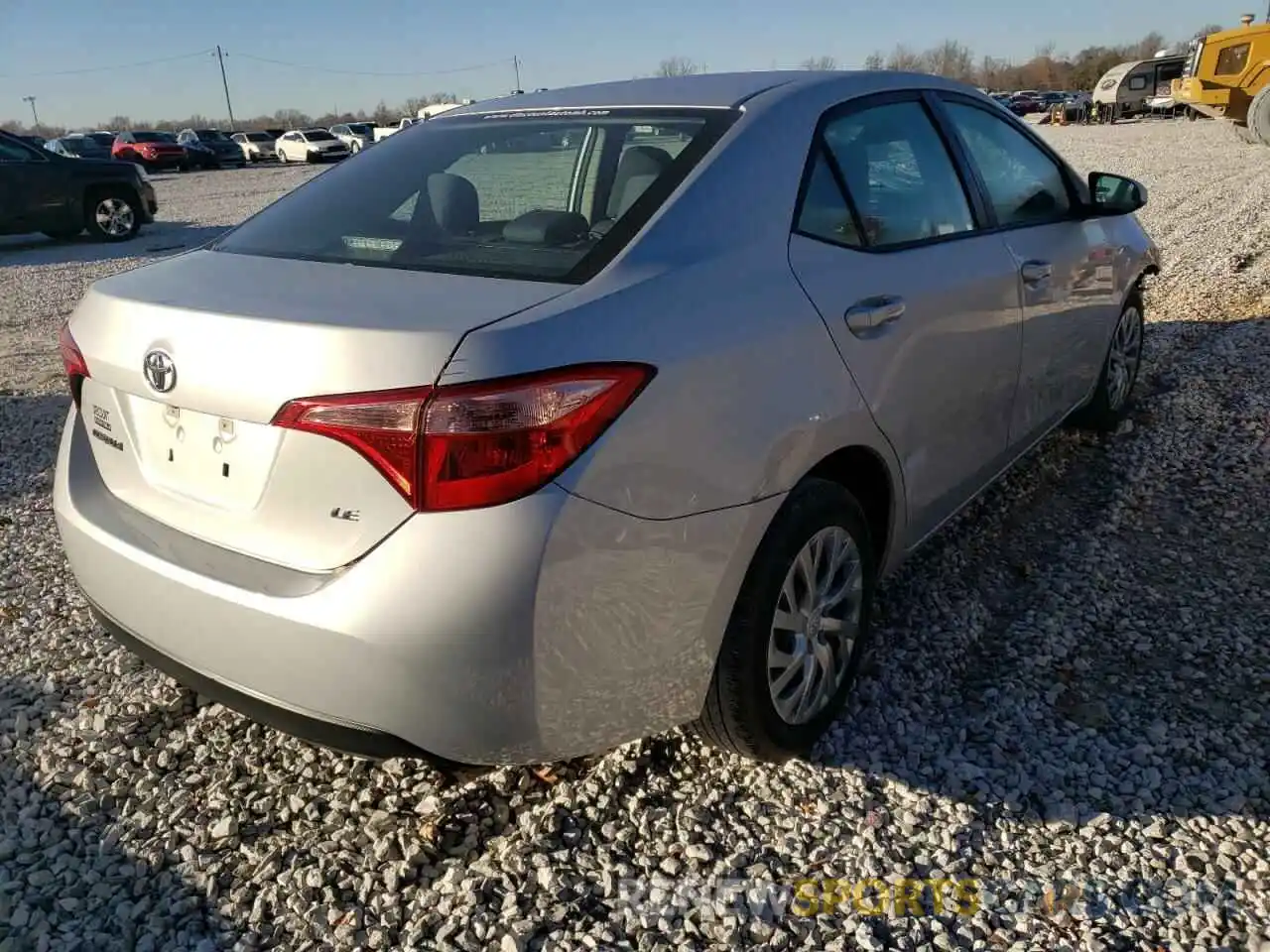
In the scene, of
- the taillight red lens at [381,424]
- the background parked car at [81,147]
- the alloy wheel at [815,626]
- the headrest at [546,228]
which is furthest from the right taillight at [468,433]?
the background parked car at [81,147]

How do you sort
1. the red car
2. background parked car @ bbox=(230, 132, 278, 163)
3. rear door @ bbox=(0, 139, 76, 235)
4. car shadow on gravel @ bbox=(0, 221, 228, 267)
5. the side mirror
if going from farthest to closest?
background parked car @ bbox=(230, 132, 278, 163) → the red car → rear door @ bbox=(0, 139, 76, 235) → car shadow on gravel @ bbox=(0, 221, 228, 267) → the side mirror

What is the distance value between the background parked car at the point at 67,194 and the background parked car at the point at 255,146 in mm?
28717

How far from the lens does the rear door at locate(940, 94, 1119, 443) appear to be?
3.36 meters

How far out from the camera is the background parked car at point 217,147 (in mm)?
37312

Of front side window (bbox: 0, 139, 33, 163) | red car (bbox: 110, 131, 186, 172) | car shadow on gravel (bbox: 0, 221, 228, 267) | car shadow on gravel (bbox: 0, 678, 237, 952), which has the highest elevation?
front side window (bbox: 0, 139, 33, 163)

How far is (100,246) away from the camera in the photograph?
14.3 m

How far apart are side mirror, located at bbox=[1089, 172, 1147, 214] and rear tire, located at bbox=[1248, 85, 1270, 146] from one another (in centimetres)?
1727

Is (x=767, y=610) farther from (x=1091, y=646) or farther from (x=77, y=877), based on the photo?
(x=77, y=877)

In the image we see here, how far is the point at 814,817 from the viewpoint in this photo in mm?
2398

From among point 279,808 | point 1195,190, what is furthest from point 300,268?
point 1195,190

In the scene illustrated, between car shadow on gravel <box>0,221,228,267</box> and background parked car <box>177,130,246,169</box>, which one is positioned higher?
car shadow on gravel <box>0,221,228,267</box>

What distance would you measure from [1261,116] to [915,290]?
19.3 metres

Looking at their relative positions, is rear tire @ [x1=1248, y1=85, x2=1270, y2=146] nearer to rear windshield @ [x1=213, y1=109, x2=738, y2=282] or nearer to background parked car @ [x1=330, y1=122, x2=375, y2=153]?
rear windshield @ [x1=213, y1=109, x2=738, y2=282]

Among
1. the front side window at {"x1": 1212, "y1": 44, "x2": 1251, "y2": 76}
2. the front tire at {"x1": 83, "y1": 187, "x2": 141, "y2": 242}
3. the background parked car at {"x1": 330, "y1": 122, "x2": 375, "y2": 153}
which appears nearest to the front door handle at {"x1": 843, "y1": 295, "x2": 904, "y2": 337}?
the front tire at {"x1": 83, "y1": 187, "x2": 141, "y2": 242}
